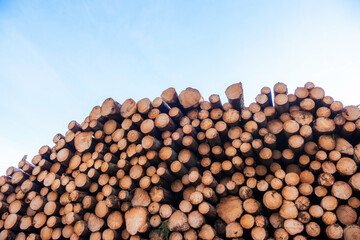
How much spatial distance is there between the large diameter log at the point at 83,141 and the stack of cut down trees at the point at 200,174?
0.02m

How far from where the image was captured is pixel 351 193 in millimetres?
2643

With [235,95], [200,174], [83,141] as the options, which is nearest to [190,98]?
[235,95]

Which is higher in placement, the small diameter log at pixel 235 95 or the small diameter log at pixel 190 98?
the small diameter log at pixel 190 98

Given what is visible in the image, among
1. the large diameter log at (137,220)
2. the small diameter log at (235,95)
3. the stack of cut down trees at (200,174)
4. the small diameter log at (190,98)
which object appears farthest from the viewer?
the small diameter log at (190,98)

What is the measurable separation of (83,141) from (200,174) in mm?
2056

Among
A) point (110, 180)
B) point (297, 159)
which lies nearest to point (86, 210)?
point (110, 180)

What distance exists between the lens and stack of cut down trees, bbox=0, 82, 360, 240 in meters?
2.78

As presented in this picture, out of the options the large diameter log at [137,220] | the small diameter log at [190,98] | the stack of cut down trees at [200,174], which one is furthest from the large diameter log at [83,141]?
the small diameter log at [190,98]

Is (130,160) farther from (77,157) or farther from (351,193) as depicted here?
(351,193)

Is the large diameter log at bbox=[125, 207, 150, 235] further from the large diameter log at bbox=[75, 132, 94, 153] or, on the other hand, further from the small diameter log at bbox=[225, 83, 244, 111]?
the small diameter log at bbox=[225, 83, 244, 111]

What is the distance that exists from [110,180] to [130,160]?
41 cm

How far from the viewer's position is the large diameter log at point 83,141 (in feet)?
12.5

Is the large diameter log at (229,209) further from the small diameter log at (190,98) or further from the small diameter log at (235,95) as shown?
the small diameter log at (190,98)

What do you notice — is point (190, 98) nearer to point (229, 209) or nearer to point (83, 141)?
point (229, 209)
